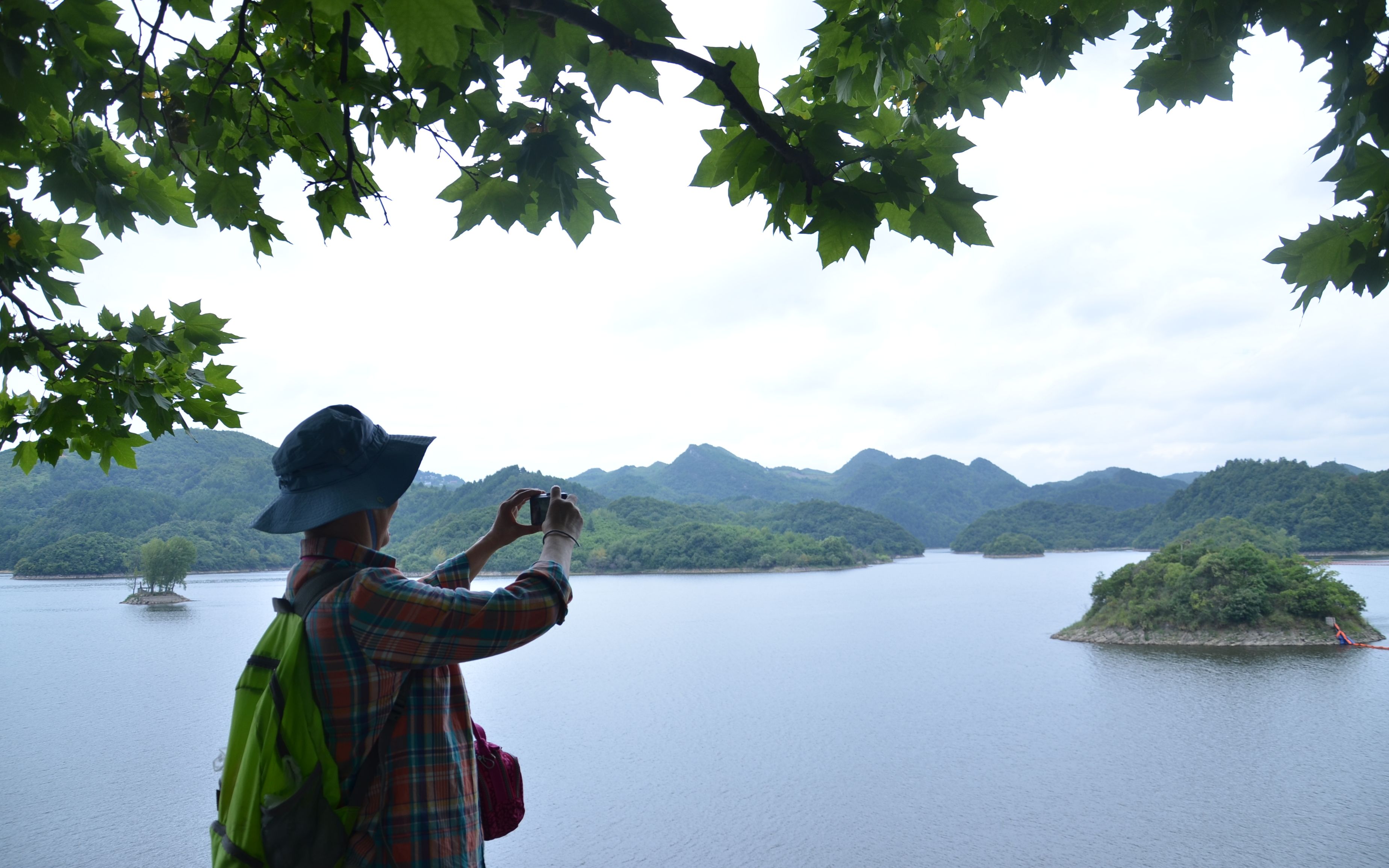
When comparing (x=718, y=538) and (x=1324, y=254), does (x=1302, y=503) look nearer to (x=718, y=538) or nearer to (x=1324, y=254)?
(x=718, y=538)

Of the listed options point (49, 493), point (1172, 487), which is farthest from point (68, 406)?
point (1172, 487)

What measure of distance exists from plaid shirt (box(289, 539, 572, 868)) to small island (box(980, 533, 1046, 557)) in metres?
105

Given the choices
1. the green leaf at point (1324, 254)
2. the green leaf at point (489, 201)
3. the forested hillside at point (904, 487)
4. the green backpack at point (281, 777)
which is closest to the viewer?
the green backpack at point (281, 777)

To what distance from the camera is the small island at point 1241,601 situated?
95.8 feet

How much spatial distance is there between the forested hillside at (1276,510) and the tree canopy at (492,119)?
64415 mm

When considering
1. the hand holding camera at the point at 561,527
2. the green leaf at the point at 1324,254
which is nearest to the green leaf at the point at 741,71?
the hand holding camera at the point at 561,527

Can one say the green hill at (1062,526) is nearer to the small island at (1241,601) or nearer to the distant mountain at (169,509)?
the small island at (1241,601)

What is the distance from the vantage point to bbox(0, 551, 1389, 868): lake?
58.4ft

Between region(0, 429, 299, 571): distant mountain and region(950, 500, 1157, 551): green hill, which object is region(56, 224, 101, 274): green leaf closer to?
region(0, 429, 299, 571): distant mountain

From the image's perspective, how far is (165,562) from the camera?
4969 cm

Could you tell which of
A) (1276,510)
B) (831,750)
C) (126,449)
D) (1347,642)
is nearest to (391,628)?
(126,449)

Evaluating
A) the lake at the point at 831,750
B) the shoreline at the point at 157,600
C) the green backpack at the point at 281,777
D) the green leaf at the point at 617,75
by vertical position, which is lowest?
the lake at the point at 831,750

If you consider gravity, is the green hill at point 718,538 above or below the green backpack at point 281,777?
below

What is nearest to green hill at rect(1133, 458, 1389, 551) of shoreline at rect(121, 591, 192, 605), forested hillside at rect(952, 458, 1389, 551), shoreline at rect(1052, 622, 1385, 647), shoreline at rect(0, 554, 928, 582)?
forested hillside at rect(952, 458, 1389, 551)
